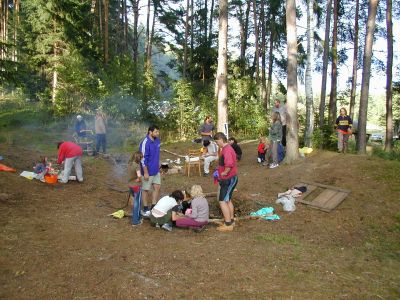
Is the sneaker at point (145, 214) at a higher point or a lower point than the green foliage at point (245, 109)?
lower

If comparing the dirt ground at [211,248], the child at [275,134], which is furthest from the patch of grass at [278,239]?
the child at [275,134]

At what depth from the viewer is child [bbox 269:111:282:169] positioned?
11.0 m

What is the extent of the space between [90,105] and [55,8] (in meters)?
6.12

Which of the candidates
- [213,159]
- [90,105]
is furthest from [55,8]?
[213,159]

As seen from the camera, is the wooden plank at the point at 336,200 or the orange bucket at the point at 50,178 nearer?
the wooden plank at the point at 336,200

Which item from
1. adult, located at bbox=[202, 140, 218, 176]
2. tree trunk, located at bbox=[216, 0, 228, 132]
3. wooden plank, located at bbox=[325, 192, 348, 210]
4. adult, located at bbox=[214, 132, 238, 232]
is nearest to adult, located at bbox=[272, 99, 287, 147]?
adult, located at bbox=[202, 140, 218, 176]

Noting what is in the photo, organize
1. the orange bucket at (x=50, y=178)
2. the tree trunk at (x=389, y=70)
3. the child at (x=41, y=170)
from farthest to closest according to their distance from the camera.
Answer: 1. the tree trunk at (x=389, y=70)
2. the child at (x=41, y=170)
3. the orange bucket at (x=50, y=178)

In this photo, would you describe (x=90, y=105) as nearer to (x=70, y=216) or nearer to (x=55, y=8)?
(x=55, y=8)

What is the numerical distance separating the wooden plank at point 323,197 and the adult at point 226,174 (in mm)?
2462

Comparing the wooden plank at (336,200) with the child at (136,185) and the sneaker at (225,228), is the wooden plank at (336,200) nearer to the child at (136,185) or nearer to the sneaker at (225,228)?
the sneaker at (225,228)

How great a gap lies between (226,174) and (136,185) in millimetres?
1943

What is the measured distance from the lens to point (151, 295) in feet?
13.8

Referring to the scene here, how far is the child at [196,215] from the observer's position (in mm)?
6762

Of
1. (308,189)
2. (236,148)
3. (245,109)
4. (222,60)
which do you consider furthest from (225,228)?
(245,109)
